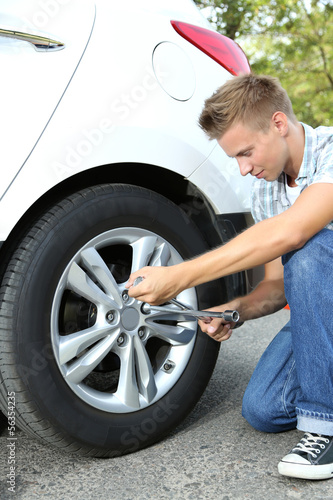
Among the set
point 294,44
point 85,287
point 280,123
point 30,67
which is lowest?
point 85,287

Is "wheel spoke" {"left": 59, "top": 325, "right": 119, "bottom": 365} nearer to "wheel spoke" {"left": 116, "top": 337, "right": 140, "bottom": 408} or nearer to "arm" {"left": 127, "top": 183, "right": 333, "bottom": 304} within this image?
"wheel spoke" {"left": 116, "top": 337, "right": 140, "bottom": 408}

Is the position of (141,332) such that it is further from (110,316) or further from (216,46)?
(216,46)

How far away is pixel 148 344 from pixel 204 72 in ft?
3.12

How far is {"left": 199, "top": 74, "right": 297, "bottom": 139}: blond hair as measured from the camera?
1711 millimetres

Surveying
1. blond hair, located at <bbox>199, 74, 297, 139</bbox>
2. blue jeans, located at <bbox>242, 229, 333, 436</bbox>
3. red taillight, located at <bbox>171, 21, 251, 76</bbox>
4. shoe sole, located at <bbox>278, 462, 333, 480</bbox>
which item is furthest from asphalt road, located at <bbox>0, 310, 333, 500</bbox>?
red taillight, located at <bbox>171, 21, 251, 76</bbox>

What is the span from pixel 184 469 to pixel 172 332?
416 mm

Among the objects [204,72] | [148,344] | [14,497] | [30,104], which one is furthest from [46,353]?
[204,72]

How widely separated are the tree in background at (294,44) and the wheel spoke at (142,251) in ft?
27.7

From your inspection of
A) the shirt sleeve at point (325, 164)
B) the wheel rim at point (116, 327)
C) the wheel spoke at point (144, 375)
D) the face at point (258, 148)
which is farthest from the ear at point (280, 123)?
the wheel spoke at point (144, 375)

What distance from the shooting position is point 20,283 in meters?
1.57

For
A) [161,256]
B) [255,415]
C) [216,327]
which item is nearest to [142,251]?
[161,256]

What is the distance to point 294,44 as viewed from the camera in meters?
13.9

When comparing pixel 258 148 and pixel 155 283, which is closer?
pixel 155 283

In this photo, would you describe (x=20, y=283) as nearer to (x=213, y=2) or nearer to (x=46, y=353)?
(x=46, y=353)
